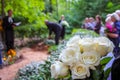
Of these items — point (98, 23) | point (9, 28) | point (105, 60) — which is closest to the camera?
point (105, 60)

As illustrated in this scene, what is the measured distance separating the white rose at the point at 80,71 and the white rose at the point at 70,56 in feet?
0.11

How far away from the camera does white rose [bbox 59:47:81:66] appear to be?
1811mm

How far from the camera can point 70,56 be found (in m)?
1.82

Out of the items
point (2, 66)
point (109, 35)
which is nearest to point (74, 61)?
point (109, 35)

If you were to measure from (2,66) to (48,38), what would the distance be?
5649 mm

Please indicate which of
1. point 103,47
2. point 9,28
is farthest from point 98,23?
point 103,47

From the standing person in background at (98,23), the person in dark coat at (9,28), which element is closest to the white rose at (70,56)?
the person in dark coat at (9,28)

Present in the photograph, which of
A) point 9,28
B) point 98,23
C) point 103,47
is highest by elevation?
point 103,47

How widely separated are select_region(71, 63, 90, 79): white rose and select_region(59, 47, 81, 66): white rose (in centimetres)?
3

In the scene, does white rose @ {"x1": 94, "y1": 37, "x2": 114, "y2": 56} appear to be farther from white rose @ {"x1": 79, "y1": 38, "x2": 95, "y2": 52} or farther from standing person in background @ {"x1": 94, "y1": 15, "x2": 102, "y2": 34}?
standing person in background @ {"x1": 94, "y1": 15, "x2": 102, "y2": 34}

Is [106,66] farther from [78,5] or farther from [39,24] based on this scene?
[78,5]

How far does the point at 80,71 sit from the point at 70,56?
110mm

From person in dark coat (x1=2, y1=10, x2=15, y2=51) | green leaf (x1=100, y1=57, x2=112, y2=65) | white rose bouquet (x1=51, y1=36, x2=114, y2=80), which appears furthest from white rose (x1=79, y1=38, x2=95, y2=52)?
person in dark coat (x1=2, y1=10, x2=15, y2=51)

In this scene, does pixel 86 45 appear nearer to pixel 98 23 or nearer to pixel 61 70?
pixel 61 70
